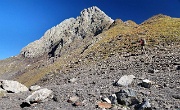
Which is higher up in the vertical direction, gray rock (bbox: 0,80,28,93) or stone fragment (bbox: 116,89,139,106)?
gray rock (bbox: 0,80,28,93)

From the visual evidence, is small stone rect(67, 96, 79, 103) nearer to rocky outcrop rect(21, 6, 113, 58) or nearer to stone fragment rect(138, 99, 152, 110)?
stone fragment rect(138, 99, 152, 110)

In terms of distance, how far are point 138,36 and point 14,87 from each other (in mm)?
27791

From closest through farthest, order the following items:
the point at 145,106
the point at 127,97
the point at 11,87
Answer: the point at 145,106 → the point at 127,97 → the point at 11,87

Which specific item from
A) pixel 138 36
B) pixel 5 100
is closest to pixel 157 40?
pixel 138 36

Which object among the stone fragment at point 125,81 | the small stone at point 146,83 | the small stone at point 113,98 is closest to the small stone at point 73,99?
the small stone at point 113,98

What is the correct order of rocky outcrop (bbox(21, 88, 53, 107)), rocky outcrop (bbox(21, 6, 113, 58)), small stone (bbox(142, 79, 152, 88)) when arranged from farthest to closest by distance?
rocky outcrop (bbox(21, 6, 113, 58)), rocky outcrop (bbox(21, 88, 53, 107)), small stone (bbox(142, 79, 152, 88))

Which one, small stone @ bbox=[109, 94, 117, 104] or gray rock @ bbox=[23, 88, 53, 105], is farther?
gray rock @ bbox=[23, 88, 53, 105]

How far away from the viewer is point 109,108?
2302 centimetres

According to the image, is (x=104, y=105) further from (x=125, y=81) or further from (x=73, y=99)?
(x=125, y=81)

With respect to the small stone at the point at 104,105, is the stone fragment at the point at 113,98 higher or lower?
higher

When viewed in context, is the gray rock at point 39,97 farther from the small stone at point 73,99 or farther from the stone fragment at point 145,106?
the stone fragment at point 145,106

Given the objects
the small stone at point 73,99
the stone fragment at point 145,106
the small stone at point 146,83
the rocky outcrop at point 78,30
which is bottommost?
the stone fragment at point 145,106

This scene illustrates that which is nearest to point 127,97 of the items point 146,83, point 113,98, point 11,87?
point 113,98

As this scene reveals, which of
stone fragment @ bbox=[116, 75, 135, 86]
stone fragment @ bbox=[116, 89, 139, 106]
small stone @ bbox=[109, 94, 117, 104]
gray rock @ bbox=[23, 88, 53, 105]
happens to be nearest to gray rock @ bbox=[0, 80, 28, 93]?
gray rock @ bbox=[23, 88, 53, 105]
